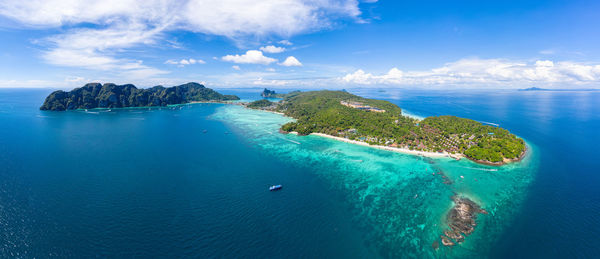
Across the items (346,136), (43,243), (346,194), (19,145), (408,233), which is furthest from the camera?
(346,136)

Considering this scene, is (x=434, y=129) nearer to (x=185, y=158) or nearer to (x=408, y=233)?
(x=408, y=233)

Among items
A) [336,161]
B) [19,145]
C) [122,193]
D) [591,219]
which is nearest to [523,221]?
[591,219]

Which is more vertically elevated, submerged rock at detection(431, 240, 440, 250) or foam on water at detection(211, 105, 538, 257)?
foam on water at detection(211, 105, 538, 257)

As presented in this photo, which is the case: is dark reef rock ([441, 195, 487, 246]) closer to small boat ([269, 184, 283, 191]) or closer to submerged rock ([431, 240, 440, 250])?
submerged rock ([431, 240, 440, 250])

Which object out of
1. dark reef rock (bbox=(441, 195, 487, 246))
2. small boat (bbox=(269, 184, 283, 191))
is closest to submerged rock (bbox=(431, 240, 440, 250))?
dark reef rock (bbox=(441, 195, 487, 246))

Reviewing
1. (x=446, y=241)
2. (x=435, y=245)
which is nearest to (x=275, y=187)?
(x=435, y=245)

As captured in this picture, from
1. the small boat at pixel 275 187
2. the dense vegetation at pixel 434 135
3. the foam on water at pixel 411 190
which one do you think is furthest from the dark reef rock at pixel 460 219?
the dense vegetation at pixel 434 135
